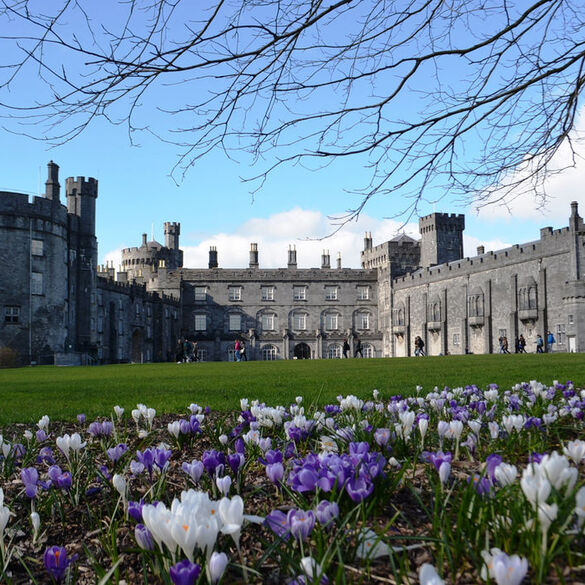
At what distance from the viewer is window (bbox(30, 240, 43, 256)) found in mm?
38869

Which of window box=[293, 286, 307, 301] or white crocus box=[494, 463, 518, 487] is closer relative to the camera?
white crocus box=[494, 463, 518, 487]

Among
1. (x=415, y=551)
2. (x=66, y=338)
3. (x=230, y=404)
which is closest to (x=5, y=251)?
(x=66, y=338)

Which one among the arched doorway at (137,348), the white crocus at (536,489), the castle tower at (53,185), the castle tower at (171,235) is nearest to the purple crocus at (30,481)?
the white crocus at (536,489)

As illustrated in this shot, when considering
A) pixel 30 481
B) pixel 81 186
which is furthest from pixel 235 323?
pixel 30 481

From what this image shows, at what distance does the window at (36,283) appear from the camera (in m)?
38.6

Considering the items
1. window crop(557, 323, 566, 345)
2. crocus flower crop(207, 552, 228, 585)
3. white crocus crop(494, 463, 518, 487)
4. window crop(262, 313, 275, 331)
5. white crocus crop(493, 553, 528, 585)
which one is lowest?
crocus flower crop(207, 552, 228, 585)

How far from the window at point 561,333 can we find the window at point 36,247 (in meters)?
34.5

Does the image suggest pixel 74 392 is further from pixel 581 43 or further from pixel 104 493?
pixel 581 43

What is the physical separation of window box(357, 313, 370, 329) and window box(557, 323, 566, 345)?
83.0ft

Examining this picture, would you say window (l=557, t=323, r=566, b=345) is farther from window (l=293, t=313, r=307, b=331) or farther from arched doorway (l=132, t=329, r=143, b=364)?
arched doorway (l=132, t=329, r=143, b=364)

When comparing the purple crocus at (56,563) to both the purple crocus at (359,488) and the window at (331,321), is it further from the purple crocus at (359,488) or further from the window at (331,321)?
the window at (331,321)

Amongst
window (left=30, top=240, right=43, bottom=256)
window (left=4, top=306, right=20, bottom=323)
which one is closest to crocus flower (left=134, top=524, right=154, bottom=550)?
window (left=4, top=306, right=20, bottom=323)

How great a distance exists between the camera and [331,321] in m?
66.3

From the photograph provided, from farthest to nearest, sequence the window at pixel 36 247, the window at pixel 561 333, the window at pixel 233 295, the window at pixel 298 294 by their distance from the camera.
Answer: the window at pixel 298 294 → the window at pixel 233 295 → the window at pixel 561 333 → the window at pixel 36 247
